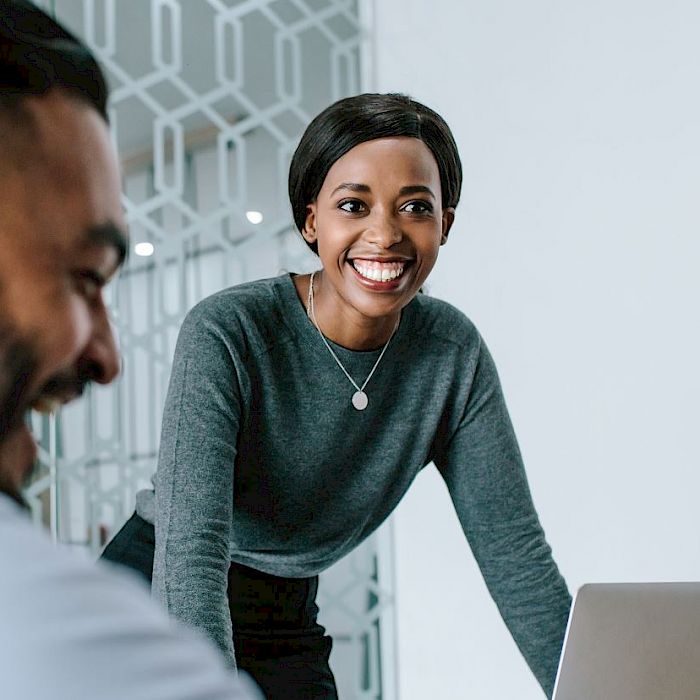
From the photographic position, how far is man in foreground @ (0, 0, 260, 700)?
249mm

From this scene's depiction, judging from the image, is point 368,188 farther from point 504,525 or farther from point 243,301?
point 504,525

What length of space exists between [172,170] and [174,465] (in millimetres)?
1788

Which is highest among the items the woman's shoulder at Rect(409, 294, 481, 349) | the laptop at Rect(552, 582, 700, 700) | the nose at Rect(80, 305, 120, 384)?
the nose at Rect(80, 305, 120, 384)

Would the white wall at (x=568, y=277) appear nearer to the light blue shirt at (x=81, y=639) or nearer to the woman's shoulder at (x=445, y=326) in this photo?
the woman's shoulder at (x=445, y=326)

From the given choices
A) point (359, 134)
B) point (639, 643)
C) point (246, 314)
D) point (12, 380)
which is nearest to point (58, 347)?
point (12, 380)

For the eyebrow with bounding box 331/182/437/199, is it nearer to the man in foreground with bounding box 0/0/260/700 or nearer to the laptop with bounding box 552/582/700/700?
the laptop with bounding box 552/582/700/700

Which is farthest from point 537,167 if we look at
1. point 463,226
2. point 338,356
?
point 338,356

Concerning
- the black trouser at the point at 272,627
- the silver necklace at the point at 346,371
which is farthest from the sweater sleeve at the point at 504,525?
the black trouser at the point at 272,627

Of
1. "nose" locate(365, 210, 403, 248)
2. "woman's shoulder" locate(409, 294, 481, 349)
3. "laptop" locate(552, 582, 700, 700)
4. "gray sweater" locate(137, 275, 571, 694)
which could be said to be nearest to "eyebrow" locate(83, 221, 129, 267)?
"laptop" locate(552, 582, 700, 700)

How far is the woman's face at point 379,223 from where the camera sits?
1563 millimetres

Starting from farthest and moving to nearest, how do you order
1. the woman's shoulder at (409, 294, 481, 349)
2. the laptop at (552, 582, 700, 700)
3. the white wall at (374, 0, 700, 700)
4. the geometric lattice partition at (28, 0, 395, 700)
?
the white wall at (374, 0, 700, 700) → the geometric lattice partition at (28, 0, 395, 700) → the woman's shoulder at (409, 294, 481, 349) → the laptop at (552, 582, 700, 700)

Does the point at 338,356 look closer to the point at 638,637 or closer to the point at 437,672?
the point at 638,637

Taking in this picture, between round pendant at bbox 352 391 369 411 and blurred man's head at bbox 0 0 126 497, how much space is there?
1.23m

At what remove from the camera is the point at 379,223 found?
1563 mm
